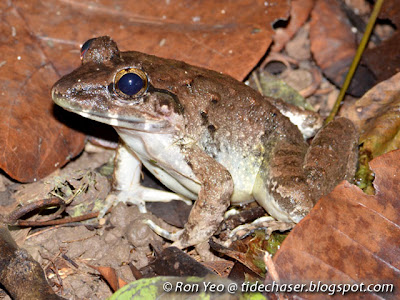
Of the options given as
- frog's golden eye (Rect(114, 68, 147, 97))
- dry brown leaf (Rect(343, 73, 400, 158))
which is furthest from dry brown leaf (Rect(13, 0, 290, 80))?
frog's golden eye (Rect(114, 68, 147, 97))

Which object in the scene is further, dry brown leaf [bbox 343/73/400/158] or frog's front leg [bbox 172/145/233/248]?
dry brown leaf [bbox 343/73/400/158]

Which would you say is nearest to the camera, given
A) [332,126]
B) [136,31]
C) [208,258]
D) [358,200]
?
[358,200]

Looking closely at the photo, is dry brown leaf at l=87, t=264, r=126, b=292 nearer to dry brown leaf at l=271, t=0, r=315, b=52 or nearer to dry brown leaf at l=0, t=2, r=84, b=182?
dry brown leaf at l=0, t=2, r=84, b=182

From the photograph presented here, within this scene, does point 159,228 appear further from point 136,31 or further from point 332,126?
point 136,31

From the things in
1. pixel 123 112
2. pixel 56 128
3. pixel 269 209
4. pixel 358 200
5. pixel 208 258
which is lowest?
pixel 208 258

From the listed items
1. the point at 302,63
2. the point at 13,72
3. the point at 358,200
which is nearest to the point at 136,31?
the point at 13,72

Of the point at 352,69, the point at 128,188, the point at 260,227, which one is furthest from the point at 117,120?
the point at 352,69
